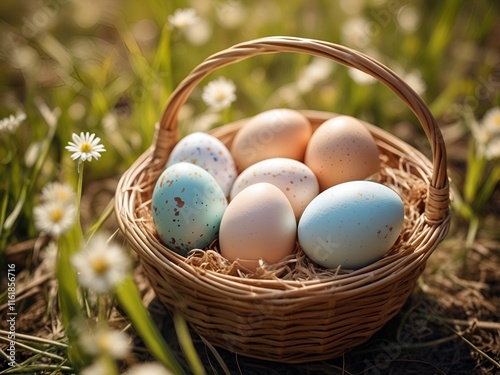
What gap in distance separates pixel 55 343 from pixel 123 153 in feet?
2.82

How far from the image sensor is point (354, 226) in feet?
3.99

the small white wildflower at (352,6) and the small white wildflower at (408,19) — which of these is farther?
the small white wildflower at (352,6)

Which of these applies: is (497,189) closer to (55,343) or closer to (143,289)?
(143,289)

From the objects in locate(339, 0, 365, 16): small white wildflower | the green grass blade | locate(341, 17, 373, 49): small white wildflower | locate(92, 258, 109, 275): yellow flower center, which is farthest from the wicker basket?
locate(339, 0, 365, 16): small white wildflower

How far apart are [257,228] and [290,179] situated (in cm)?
22

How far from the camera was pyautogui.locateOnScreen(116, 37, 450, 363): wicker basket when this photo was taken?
1119 millimetres

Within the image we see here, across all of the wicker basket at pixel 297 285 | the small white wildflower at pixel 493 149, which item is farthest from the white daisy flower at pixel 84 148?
the small white wildflower at pixel 493 149

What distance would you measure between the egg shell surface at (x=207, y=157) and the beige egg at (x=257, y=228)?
0.74 feet

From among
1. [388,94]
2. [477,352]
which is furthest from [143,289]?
[388,94]

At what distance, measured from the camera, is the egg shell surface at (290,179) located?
140cm

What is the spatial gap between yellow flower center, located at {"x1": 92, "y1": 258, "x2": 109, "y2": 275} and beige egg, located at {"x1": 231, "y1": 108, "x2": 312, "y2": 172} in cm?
77

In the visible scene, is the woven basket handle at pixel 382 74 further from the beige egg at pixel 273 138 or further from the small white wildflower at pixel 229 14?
the small white wildflower at pixel 229 14

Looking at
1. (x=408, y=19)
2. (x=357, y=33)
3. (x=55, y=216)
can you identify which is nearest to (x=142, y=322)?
(x=55, y=216)

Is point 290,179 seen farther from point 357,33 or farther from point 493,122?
point 357,33
